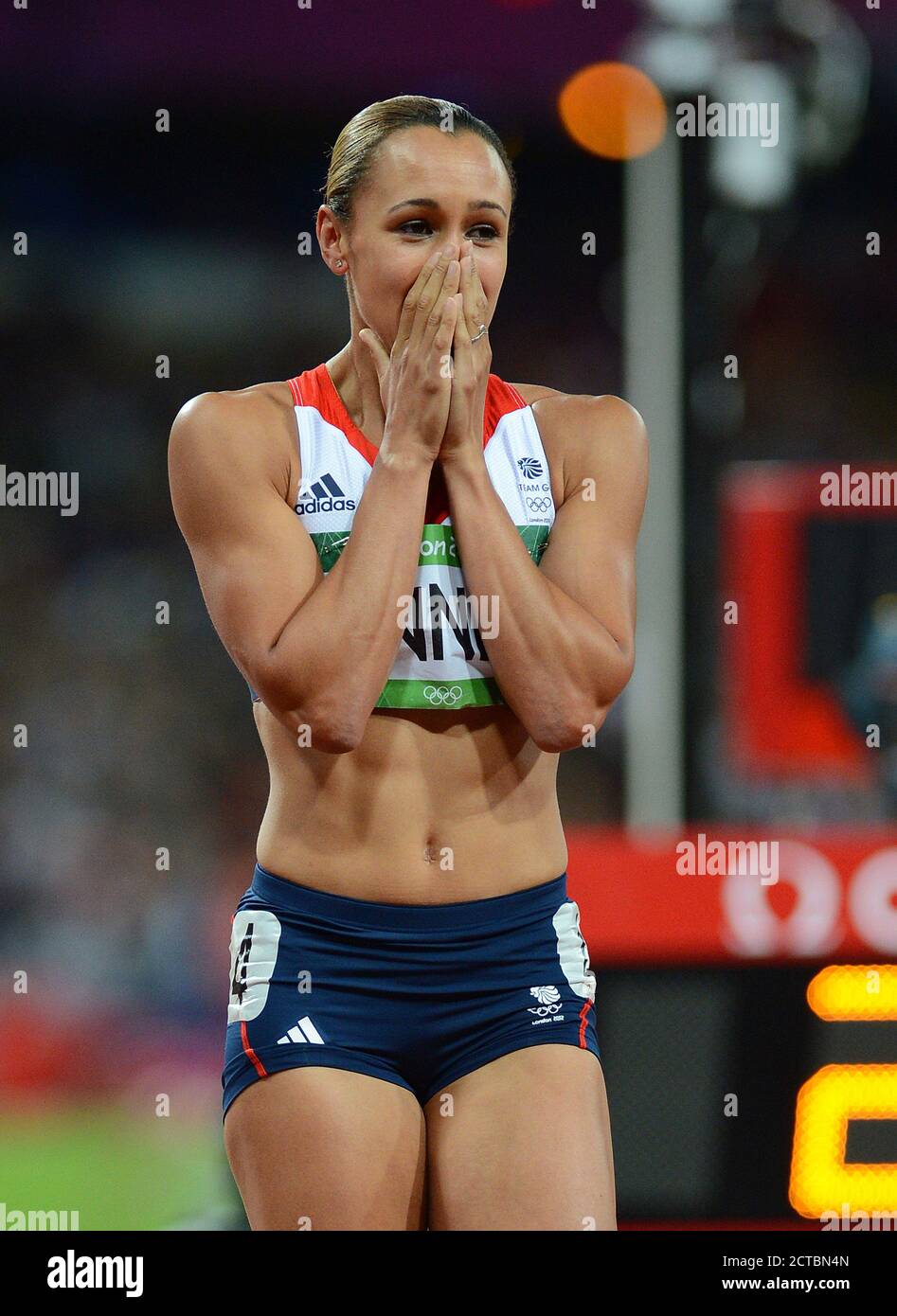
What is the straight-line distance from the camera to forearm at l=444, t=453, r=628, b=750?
208cm

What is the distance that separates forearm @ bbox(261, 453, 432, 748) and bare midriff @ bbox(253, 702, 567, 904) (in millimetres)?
96

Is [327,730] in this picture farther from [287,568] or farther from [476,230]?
[476,230]

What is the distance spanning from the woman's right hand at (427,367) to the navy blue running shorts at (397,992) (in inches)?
25.3

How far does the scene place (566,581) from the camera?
219cm

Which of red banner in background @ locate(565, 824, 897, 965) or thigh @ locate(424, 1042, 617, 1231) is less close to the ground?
red banner in background @ locate(565, 824, 897, 965)

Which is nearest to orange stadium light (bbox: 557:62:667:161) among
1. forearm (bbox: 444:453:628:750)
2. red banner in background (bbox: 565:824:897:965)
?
red banner in background (bbox: 565:824:897:965)

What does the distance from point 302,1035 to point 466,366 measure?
945mm

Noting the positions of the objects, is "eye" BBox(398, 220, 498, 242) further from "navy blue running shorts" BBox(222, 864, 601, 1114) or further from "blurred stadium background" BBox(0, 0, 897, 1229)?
"blurred stadium background" BBox(0, 0, 897, 1229)

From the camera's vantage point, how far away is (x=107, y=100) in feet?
21.5

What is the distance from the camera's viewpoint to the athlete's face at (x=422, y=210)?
2.14 metres

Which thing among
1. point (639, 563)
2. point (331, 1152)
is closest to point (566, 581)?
point (331, 1152)

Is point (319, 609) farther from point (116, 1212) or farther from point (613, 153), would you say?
point (613, 153)
